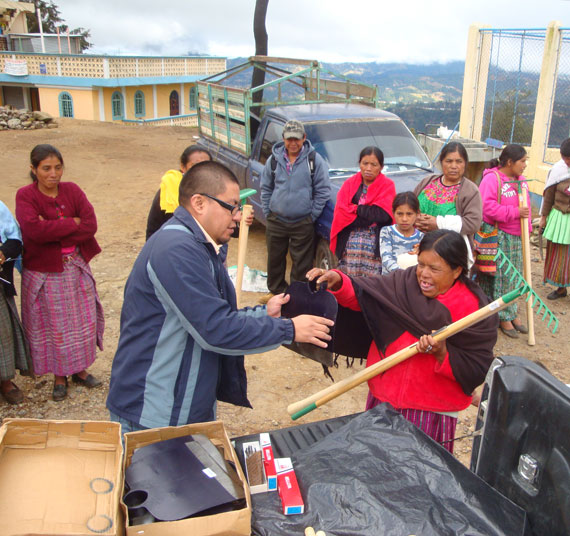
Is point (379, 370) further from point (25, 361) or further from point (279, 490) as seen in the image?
point (25, 361)

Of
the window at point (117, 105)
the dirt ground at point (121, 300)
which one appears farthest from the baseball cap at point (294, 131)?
the window at point (117, 105)

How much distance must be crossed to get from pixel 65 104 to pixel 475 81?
78.1ft

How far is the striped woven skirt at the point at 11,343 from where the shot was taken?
3879mm

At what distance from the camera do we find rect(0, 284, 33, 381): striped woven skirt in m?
3.88

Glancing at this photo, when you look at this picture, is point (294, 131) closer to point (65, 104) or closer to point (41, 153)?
point (41, 153)

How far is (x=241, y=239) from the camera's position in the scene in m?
4.05

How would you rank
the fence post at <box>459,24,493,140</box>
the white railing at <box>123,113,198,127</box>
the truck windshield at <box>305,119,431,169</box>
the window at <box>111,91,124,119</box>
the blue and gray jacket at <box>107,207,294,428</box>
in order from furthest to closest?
the white railing at <box>123,113,198,127</box>, the window at <box>111,91,124,119</box>, the fence post at <box>459,24,493,140</box>, the truck windshield at <box>305,119,431,169</box>, the blue and gray jacket at <box>107,207,294,428</box>

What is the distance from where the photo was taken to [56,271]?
3.96 m

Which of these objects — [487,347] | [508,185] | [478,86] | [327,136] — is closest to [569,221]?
[508,185]

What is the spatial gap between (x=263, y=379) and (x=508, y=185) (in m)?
3.04

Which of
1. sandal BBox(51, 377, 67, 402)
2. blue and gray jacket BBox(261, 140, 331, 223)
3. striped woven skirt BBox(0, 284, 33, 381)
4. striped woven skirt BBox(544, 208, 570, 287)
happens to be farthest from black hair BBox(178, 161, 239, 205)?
striped woven skirt BBox(544, 208, 570, 287)

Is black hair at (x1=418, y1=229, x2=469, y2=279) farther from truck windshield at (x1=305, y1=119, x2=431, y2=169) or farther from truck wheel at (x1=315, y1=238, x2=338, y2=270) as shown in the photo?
truck windshield at (x1=305, y1=119, x2=431, y2=169)

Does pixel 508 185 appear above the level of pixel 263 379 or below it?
above

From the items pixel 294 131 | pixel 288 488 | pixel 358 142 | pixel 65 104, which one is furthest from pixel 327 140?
pixel 65 104
